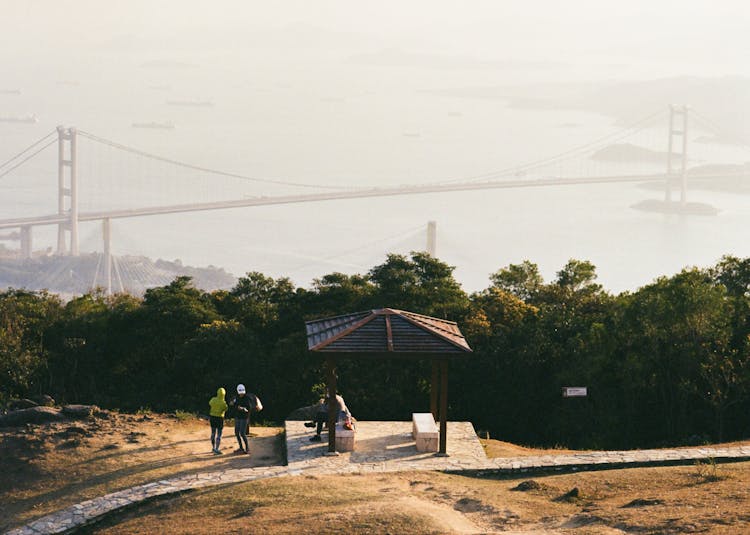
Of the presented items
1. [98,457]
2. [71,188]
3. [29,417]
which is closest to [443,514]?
[98,457]

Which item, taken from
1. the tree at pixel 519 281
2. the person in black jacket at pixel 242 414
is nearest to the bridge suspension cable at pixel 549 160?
the tree at pixel 519 281

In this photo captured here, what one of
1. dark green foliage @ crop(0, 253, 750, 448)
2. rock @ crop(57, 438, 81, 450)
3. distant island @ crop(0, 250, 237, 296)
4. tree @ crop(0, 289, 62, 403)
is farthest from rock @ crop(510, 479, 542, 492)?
distant island @ crop(0, 250, 237, 296)

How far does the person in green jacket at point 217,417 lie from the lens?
12.7m

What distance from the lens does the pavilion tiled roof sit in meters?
12.4

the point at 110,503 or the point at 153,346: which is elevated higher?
the point at 153,346

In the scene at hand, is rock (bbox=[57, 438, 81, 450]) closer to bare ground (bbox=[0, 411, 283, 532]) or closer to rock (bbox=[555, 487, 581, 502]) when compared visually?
bare ground (bbox=[0, 411, 283, 532])

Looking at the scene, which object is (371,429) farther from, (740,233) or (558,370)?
(740,233)

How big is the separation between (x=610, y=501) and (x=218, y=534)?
3.85m

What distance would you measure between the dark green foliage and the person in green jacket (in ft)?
11.2

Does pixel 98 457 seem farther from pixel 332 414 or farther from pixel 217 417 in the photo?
pixel 332 414

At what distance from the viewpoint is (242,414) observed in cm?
1274

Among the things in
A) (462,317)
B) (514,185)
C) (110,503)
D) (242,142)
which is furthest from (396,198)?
(110,503)

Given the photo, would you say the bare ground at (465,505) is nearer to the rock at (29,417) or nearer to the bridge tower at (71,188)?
the rock at (29,417)

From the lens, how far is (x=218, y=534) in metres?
9.60
